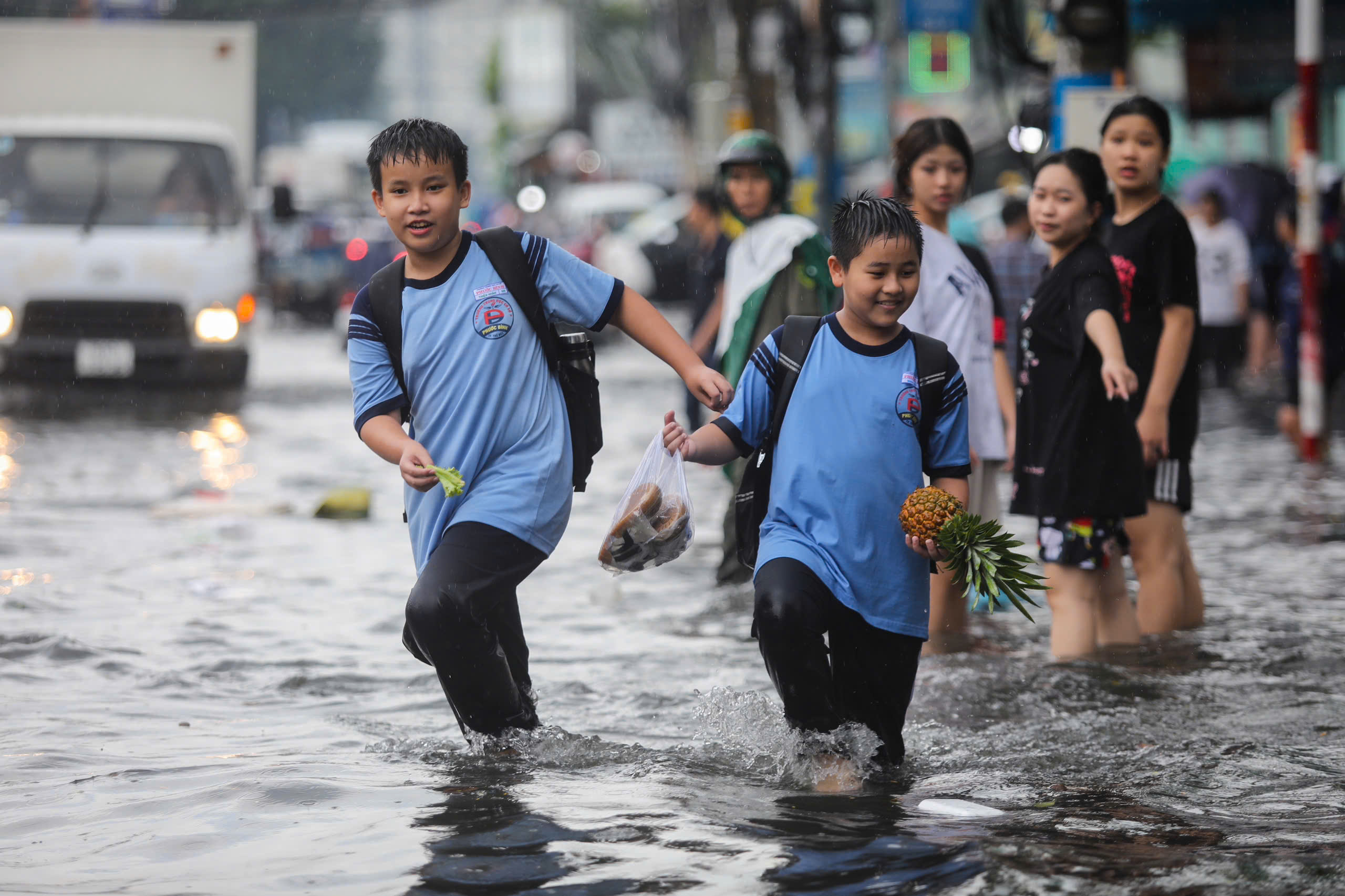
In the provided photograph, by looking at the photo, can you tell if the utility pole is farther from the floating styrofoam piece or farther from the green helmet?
the floating styrofoam piece

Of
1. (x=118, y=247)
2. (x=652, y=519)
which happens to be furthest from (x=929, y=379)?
(x=118, y=247)

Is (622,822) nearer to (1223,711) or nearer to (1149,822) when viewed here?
(1149,822)

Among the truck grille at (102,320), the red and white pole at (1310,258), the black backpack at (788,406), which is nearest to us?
the black backpack at (788,406)

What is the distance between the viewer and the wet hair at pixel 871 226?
176 inches

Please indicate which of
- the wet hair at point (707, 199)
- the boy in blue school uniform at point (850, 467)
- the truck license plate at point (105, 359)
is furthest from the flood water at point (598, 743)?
the truck license plate at point (105, 359)

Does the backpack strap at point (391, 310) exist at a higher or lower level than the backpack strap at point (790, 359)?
higher

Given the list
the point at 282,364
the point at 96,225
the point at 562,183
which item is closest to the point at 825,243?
the point at 96,225

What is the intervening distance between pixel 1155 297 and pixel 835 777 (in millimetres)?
2376

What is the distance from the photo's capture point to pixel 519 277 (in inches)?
187

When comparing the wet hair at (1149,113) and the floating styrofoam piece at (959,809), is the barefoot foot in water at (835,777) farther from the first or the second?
the wet hair at (1149,113)

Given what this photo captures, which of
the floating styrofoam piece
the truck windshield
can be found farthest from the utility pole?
the floating styrofoam piece

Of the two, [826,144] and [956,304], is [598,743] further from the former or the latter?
[826,144]

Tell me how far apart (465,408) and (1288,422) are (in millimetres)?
9640

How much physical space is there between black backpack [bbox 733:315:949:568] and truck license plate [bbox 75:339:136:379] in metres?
11.7
